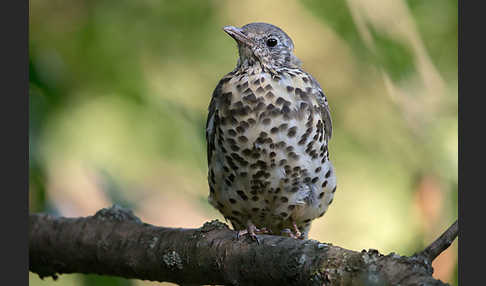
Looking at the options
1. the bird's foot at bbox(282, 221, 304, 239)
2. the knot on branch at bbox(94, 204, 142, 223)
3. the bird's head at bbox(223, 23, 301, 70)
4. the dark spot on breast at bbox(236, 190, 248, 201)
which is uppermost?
the bird's head at bbox(223, 23, 301, 70)

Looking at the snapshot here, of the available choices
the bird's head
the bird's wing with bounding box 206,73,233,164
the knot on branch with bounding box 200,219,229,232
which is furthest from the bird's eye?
the knot on branch with bounding box 200,219,229,232

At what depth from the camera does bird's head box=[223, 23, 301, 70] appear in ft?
9.07

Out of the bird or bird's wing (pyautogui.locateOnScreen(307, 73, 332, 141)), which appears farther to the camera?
bird's wing (pyautogui.locateOnScreen(307, 73, 332, 141))

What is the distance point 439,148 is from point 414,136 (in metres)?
0.22

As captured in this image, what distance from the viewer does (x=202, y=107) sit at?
3.65 metres

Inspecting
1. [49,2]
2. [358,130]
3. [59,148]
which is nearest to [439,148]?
[358,130]

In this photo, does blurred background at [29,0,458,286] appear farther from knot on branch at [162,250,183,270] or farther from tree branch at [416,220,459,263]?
tree branch at [416,220,459,263]

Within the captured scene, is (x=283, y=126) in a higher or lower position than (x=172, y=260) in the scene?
higher

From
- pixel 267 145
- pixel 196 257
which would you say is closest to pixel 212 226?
pixel 196 257

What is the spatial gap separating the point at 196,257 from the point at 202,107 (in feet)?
5.05

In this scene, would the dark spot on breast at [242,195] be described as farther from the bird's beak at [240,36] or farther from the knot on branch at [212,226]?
the bird's beak at [240,36]

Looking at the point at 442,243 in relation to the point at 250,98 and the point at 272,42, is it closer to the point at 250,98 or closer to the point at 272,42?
the point at 250,98

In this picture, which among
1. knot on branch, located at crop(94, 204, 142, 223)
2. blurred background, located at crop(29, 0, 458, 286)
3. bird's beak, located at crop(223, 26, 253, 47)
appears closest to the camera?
knot on branch, located at crop(94, 204, 142, 223)

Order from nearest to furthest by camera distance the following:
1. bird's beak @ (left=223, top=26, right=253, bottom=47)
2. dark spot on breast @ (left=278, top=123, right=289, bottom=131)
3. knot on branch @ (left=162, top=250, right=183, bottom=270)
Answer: knot on branch @ (left=162, top=250, right=183, bottom=270) → dark spot on breast @ (left=278, top=123, right=289, bottom=131) → bird's beak @ (left=223, top=26, right=253, bottom=47)
